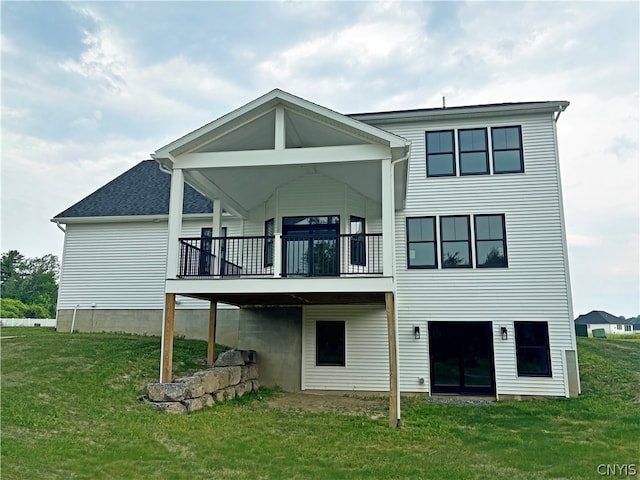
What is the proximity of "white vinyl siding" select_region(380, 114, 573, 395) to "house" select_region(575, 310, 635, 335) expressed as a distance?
4295 cm

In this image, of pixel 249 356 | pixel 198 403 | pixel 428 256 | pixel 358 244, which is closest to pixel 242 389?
pixel 249 356

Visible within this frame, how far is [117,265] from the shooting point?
50.8ft

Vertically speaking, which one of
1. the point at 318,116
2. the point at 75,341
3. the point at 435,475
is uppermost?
the point at 318,116

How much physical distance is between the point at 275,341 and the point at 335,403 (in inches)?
108

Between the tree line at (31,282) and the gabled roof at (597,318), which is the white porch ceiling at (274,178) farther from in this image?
the gabled roof at (597,318)

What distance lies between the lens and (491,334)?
12.0m

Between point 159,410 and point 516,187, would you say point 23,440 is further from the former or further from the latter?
point 516,187

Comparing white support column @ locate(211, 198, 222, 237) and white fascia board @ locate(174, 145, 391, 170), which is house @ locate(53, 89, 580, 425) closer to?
white support column @ locate(211, 198, 222, 237)

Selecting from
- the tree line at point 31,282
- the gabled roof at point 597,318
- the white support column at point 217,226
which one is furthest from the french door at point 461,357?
the gabled roof at point 597,318

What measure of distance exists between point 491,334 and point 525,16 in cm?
865

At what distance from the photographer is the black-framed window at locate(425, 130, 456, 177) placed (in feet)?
42.8

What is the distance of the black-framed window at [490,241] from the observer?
12.3 metres

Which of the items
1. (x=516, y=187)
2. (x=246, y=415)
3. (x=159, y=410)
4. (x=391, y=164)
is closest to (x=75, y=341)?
(x=159, y=410)

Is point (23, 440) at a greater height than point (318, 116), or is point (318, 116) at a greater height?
point (318, 116)
